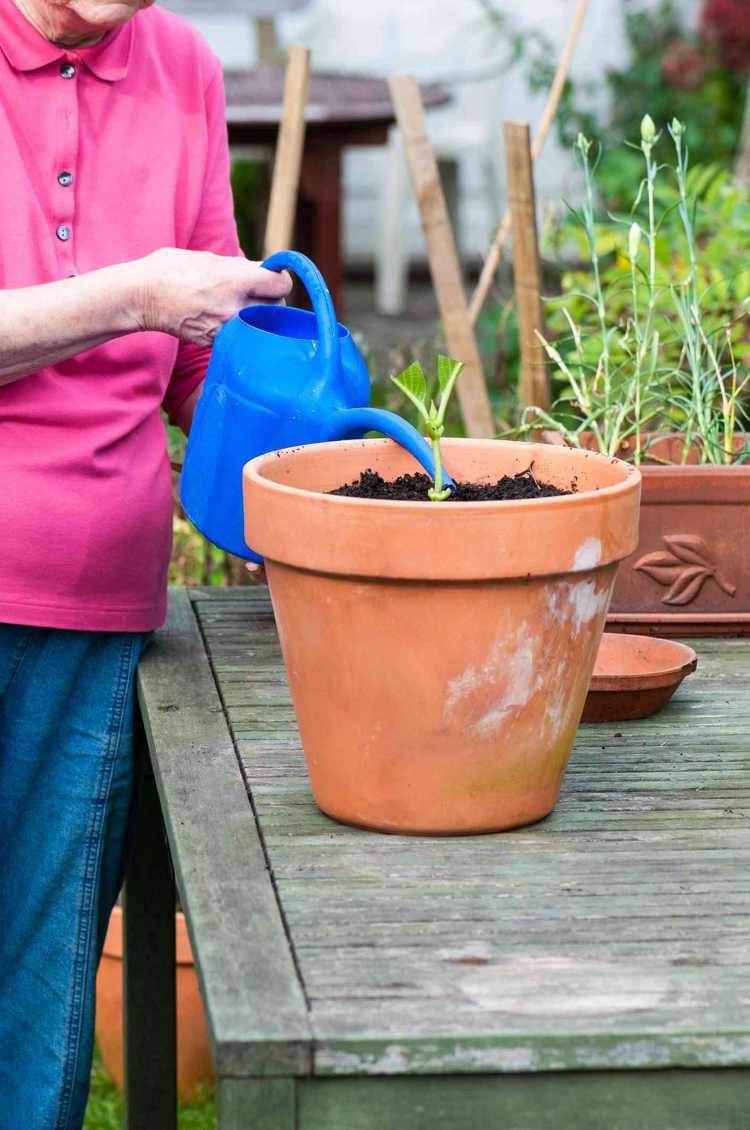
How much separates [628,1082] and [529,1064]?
0.06m

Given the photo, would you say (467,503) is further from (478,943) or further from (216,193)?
(216,193)

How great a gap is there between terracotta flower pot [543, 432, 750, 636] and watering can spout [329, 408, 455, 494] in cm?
45

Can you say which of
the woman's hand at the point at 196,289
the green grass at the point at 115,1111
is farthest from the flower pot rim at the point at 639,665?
the green grass at the point at 115,1111

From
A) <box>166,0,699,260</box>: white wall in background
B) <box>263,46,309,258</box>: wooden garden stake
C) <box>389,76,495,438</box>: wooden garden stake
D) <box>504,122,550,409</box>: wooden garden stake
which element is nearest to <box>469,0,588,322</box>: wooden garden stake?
<box>389,76,495,438</box>: wooden garden stake

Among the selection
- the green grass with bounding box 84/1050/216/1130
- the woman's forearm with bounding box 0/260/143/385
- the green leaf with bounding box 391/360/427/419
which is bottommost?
the green grass with bounding box 84/1050/216/1130

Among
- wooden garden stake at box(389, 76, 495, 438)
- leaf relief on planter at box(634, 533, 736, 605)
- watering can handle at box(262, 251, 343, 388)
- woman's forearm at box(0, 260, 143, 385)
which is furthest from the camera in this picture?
wooden garden stake at box(389, 76, 495, 438)

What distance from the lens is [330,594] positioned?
0.93 metres

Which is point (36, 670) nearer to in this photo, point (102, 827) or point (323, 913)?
point (102, 827)

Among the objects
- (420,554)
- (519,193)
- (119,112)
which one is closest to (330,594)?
(420,554)

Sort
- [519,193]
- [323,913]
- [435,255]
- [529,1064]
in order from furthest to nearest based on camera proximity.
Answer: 1. [435,255]
2. [519,193]
3. [323,913]
4. [529,1064]

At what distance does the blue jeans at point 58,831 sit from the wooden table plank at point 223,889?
0.47ft

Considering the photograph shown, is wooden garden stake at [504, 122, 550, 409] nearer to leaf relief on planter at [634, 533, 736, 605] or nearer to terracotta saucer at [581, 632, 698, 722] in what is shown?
leaf relief on planter at [634, 533, 736, 605]

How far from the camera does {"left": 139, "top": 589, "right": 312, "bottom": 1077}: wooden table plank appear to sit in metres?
0.71

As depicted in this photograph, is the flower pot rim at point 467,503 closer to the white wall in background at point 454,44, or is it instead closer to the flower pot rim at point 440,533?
the flower pot rim at point 440,533
